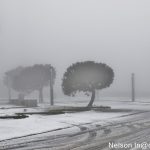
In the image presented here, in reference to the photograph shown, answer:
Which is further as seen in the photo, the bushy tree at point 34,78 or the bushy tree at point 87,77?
the bushy tree at point 34,78

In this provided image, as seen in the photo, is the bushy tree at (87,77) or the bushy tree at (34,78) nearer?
the bushy tree at (87,77)

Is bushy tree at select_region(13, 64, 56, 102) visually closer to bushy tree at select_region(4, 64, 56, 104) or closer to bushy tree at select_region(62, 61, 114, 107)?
bushy tree at select_region(4, 64, 56, 104)

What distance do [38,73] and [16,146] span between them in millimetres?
96642

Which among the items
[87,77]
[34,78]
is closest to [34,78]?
[34,78]

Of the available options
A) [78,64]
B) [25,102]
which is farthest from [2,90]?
[78,64]

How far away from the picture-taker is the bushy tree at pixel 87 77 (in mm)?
60469

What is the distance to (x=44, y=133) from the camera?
24.2 metres

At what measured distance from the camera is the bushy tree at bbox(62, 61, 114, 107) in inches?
2381

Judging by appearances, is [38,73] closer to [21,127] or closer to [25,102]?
[25,102]

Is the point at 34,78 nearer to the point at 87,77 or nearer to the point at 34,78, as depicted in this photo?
the point at 34,78

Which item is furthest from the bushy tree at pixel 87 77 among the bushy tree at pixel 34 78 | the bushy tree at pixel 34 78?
the bushy tree at pixel 34 78

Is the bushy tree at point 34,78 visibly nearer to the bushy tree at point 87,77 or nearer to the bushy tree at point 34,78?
the bushy tree at point 34,78

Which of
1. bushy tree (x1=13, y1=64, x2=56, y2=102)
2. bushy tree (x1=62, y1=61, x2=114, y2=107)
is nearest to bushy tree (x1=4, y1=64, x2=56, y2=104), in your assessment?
bushy tree (x1=13, y1=64, x2=56, y2=102)

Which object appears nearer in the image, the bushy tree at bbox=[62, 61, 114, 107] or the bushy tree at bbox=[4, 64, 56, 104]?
the bushy tree at bbox=[62, 61, 114, 107]
